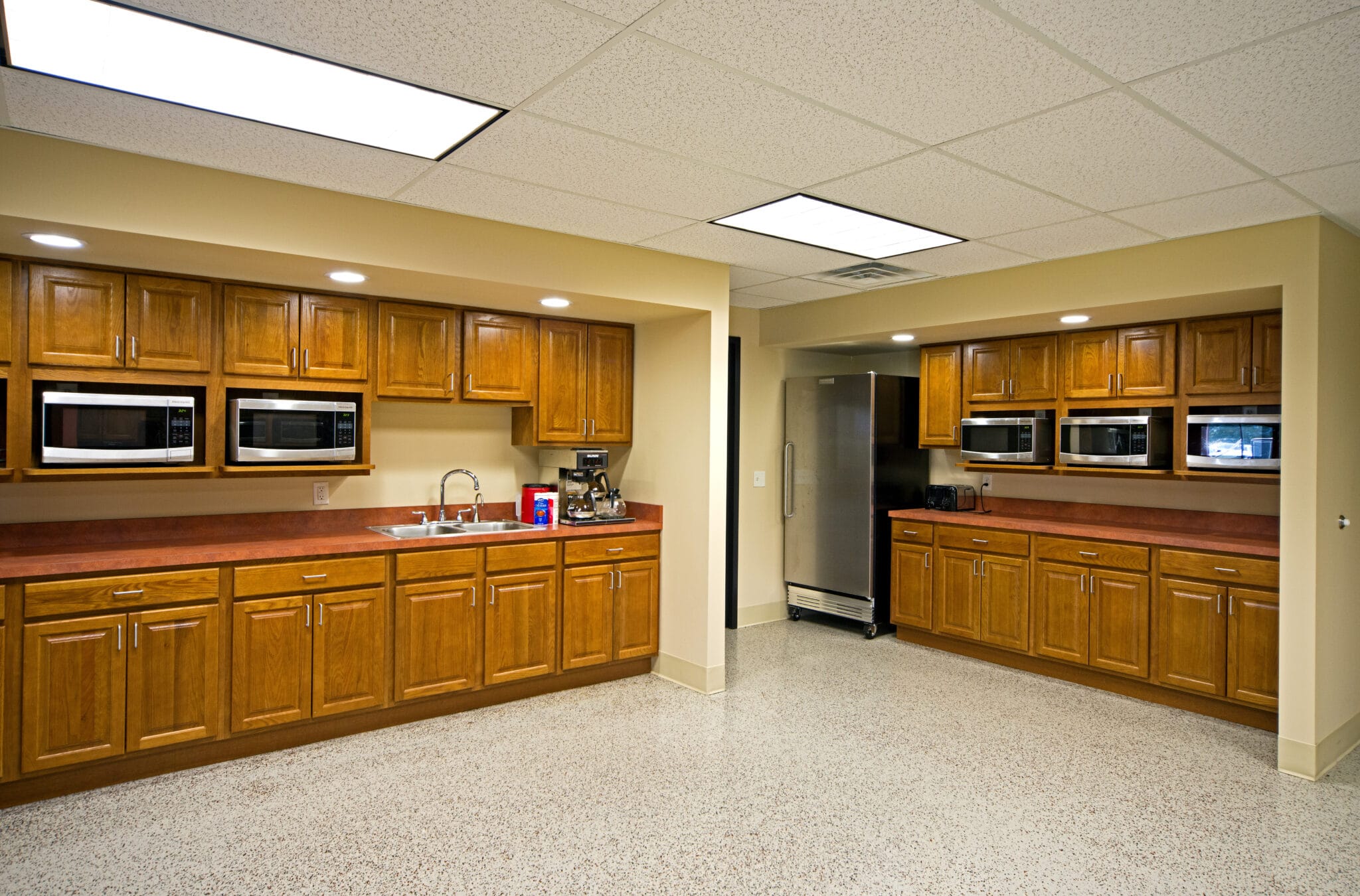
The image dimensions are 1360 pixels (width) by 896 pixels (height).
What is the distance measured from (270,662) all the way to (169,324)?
151 centimetres

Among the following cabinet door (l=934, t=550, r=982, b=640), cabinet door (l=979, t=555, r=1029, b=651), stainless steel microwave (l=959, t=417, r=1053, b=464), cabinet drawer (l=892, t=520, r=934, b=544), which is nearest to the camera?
cabinet door (l=979, t=555, r=1029, b=651)

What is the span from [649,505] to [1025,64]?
3288mm

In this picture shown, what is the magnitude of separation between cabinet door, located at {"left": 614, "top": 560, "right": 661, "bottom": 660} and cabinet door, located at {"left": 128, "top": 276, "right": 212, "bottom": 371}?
7.72ft

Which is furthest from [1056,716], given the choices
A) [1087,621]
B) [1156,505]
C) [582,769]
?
[582,769]

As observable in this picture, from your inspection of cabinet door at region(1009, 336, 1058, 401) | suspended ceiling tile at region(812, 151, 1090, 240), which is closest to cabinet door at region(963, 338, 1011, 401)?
cabinet door at region(1009, 336, 1058, 401)

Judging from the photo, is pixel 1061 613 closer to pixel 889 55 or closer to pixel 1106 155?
pixel 1106 155

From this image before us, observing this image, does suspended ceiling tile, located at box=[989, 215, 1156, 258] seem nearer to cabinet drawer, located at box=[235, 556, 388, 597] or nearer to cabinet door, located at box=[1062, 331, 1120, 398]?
cabinet door, located at box=[1062, 331, 1120, 398]

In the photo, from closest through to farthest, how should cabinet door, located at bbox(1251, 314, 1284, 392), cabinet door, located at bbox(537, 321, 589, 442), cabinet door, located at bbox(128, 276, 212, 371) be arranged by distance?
cabinet door, located at bbox(128, 276, 212, 371)
cabinet door, located at bbox(1251, 314, 1284, 392)
cabinet door, located at bbox(537, 321, 589, 442)

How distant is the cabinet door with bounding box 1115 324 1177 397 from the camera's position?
4.39 m

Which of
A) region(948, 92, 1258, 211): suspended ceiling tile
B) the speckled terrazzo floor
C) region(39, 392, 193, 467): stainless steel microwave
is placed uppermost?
region(948, 92, 1258, 211): suspended ceiling tile

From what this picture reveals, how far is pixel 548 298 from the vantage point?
402cm

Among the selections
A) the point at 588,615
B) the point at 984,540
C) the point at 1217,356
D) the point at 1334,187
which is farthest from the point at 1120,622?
the point at 588,615

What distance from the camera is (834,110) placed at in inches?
91.9

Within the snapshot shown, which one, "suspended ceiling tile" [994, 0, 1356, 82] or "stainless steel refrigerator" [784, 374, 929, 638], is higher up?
"suspended ceiling tile" [994, 0, 1356, 82]
